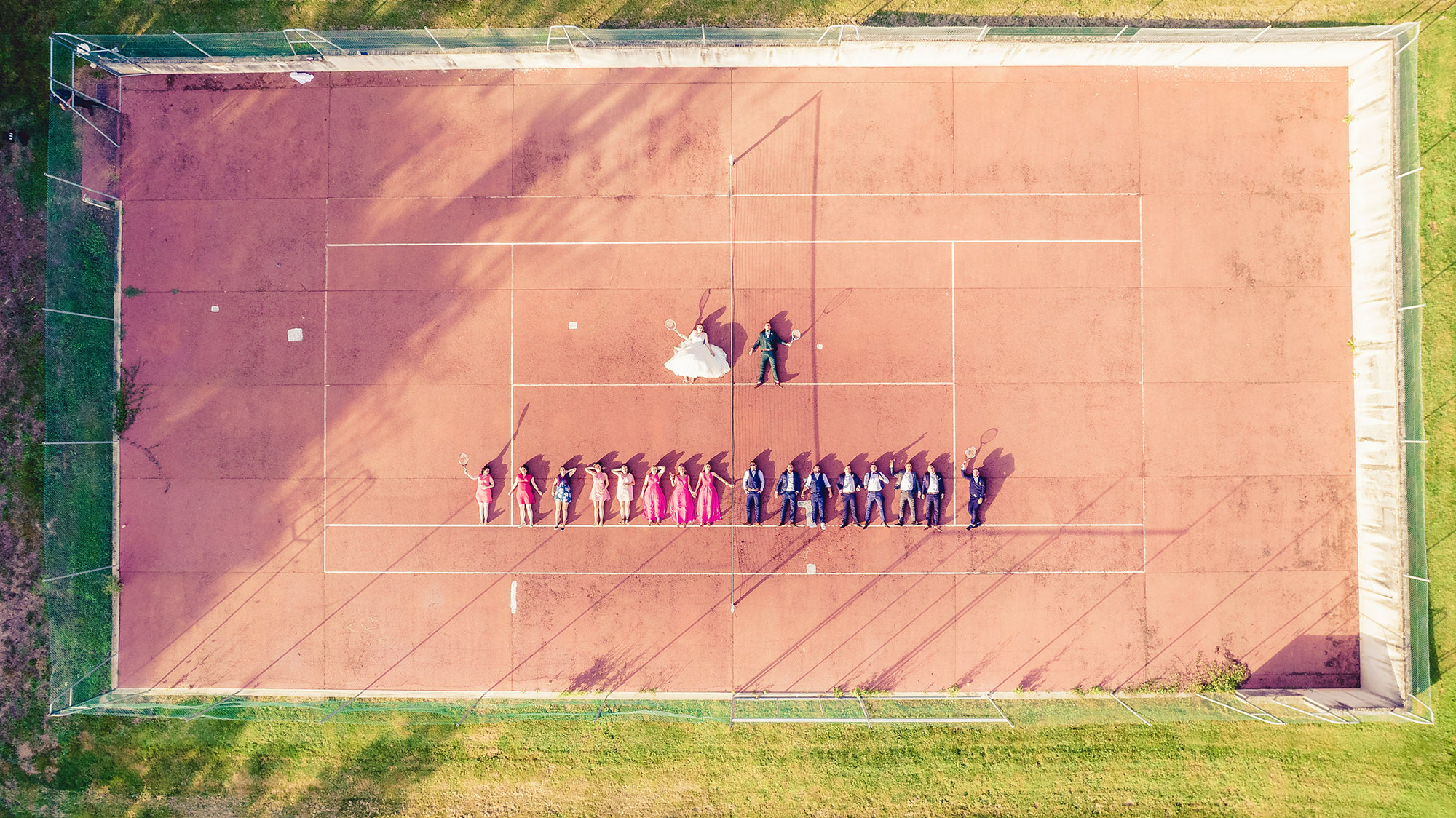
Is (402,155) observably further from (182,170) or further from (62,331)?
(62,331)

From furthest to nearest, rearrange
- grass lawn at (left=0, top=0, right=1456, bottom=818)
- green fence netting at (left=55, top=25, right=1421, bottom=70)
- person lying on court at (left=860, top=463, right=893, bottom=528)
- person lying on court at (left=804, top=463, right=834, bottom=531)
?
1. person lying on court at (left=804, top=463, right=834, bottom=531)
2. person lying on court at (left=860, top=463, right=893, bottom=528)
3. grass lawn at (left=0, top=0, right=1456, bottom=818)
4. green fence netting at (left=55, top=25, right=1421, bottom=70)

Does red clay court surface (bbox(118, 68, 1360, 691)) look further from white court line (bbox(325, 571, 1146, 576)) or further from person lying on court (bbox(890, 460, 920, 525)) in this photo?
person lying on court (bbox(890, 460, 920, 525))

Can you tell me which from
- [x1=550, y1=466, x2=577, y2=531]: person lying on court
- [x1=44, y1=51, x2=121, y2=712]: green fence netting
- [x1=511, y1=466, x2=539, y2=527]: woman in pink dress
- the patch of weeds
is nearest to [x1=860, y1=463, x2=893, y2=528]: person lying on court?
[x1=550, y1=466, x2=577, y2=531]: person lying on court

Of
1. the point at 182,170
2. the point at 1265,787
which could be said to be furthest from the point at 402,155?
the point at 1265,787

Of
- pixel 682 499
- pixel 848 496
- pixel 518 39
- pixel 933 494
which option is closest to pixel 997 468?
pixel 933 494

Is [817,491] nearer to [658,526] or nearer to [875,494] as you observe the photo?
[875,494]

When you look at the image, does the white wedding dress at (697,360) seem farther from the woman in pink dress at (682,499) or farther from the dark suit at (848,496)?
the dark suit at (848,496)
